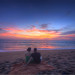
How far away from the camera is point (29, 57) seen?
4.95 m

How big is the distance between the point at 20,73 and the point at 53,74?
5.58ft

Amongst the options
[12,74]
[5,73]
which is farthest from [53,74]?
[5,73]

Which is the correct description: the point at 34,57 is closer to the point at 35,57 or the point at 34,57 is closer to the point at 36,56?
the point at 35,57

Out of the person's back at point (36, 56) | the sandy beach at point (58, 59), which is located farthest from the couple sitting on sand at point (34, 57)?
the sandy beach at point (58, 59)

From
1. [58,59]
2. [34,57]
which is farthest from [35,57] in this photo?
[58,59]

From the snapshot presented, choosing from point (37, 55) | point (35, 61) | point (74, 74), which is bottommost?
point (74, 74)

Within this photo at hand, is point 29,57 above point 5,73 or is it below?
above

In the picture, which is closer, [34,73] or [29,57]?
[34,73]

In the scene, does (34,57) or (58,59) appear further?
(58,59)

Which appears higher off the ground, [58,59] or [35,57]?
[35,57]

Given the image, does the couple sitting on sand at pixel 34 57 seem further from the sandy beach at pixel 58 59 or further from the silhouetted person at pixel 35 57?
the sandy beach at pixel 58 59

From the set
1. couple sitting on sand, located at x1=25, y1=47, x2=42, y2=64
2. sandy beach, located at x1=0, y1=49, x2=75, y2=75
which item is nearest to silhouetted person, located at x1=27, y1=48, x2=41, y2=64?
couple sitting on sand, located at x1=25, y1=47, x2=42, y2=64

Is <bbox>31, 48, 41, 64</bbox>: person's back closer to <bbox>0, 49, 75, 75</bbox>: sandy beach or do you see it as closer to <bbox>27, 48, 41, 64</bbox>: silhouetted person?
<bbox>27, 48, 41, 64</bbox>: silhouetted person

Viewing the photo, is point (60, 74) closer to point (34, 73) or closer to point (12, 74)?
point (34, 73)
